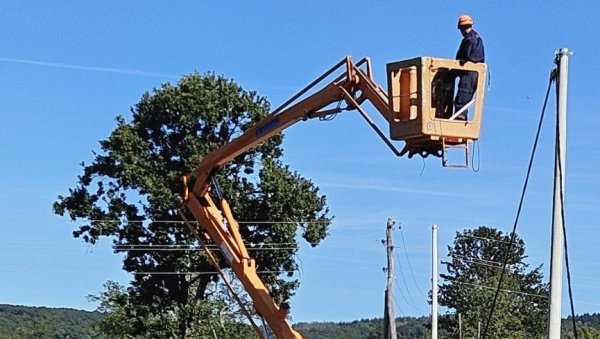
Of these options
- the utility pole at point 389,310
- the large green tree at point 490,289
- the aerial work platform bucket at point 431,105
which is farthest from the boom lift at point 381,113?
the large green tree at point 490,289

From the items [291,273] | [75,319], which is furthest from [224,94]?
[75,319]

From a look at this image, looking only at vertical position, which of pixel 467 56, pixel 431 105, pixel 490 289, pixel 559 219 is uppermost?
pixel 490 289

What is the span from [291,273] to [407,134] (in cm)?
2706

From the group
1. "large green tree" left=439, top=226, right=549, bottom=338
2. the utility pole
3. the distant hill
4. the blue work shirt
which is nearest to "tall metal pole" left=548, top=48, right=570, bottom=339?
the blue work shirt

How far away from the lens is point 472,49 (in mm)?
14711

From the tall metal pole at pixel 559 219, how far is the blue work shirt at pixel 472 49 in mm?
995

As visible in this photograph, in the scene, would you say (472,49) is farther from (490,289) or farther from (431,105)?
(490,289)

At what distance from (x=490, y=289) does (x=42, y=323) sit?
171ft

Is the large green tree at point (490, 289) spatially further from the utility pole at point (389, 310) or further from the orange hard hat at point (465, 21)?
the orange hard hat at point (465, 21)

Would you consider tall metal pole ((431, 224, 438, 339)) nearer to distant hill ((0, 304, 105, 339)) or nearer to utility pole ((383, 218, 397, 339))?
utility pole ((383, 218, 397, 339))

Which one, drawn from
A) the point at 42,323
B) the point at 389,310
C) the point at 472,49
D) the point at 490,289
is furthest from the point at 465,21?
the point at 42,323

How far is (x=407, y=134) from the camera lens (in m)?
14.6

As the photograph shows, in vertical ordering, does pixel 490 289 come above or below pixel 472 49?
above

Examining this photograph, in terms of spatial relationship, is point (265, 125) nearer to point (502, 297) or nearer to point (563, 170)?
point (563, 170)
